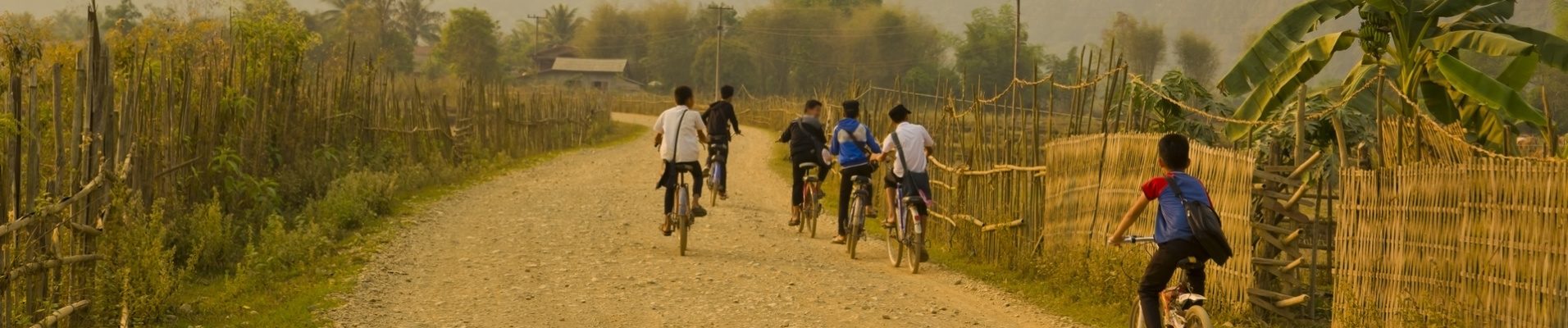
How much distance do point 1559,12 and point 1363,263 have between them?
38.8 m

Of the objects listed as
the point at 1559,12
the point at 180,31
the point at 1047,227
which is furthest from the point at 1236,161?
the point at 1559,12

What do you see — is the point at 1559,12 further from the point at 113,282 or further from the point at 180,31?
the point at 113,282

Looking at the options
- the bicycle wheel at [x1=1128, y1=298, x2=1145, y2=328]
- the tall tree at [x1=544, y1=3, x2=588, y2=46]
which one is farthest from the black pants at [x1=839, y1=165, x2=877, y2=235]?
the tall tree at [x1=544, y1=3, x2=588, y2=46]

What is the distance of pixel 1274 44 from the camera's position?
39.3ft

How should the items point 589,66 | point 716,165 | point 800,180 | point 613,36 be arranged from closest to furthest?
point 800,180 < point 716,165 < point 589,66 < point 613,36

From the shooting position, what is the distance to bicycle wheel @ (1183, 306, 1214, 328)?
5.71m

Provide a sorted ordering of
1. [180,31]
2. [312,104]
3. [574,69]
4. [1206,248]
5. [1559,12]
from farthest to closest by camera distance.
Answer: [574,69]
[1559,12]
[180,31]
[312,104]
[1206,248]

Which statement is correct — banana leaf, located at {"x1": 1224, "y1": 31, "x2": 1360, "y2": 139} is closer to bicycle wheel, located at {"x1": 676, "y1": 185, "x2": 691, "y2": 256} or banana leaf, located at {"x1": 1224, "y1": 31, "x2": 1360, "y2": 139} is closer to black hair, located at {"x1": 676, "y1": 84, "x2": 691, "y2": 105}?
black hair, located at {"x1": 676, "y1": 84, "x2": 691, "y2": 105}

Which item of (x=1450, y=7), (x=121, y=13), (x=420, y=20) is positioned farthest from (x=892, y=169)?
(x=420, y=20)

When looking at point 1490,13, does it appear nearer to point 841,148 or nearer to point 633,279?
point 841,148

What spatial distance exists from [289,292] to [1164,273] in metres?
5.60

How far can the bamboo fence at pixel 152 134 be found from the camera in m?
6.28

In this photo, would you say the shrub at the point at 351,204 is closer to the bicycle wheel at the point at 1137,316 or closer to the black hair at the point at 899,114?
the black hair at the point at 899,114

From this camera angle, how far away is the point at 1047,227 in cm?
988
